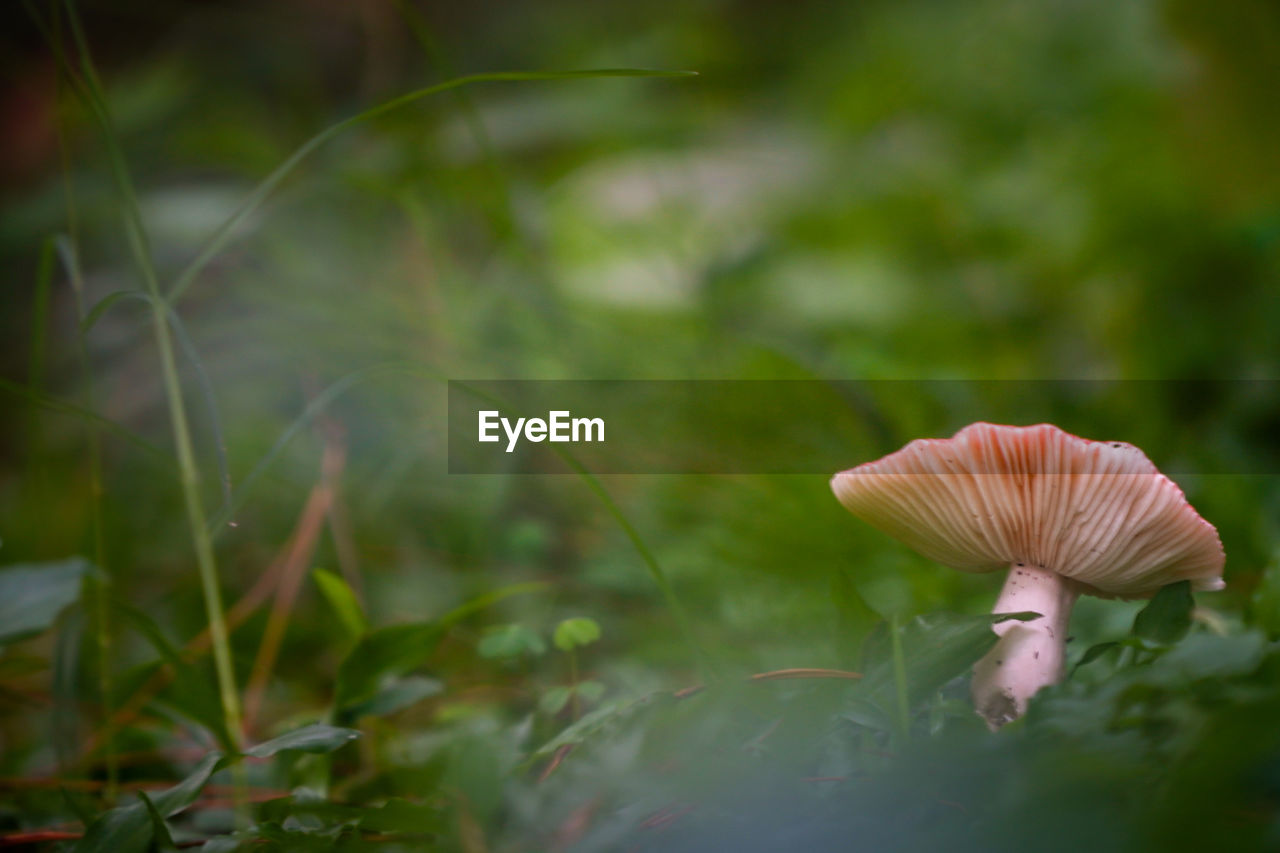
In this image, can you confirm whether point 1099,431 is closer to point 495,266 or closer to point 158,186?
point 495,266

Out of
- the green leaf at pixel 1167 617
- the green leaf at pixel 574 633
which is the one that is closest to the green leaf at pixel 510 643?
the green leaf at pixel 574 633

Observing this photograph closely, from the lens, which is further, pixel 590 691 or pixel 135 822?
pixel 590 691

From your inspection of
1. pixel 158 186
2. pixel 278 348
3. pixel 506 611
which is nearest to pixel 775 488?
pixel 506 611

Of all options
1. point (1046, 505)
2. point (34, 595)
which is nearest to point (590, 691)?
point (1046, 505)

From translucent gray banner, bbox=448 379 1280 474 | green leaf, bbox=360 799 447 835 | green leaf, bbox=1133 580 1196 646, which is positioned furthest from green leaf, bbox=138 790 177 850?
translucent gray banner, bbox=448 379 1280 474

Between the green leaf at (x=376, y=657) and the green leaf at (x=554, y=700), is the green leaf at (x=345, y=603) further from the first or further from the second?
the green leaf at (x=554, y=700)
